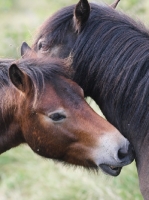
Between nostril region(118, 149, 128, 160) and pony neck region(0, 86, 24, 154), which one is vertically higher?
nostril region(118, 149, 128, 160)

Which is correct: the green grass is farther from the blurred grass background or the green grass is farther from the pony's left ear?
the pony's left ear

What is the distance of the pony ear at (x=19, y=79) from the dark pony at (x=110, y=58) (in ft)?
1.53

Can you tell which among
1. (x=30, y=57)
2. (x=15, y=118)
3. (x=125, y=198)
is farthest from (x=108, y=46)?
(x=125, y=198)

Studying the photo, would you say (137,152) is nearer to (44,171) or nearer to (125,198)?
(125,198)

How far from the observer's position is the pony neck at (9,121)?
16.4ft

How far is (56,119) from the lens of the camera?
4809mm

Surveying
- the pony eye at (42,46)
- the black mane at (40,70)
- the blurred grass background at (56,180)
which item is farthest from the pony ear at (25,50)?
the blurred grass background at (56,180)

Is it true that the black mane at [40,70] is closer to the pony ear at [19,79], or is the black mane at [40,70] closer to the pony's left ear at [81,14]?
the pony ear at [19,79]

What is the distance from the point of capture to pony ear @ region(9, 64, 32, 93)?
474 centimetres

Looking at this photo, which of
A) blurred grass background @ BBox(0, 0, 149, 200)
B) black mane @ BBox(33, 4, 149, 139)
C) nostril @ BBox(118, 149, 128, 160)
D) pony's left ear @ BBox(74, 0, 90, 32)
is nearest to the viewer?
nostril @ BBox(118, 149, 128, 160)

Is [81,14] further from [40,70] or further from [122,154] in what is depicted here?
[122,154]

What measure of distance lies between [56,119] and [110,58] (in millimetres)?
697

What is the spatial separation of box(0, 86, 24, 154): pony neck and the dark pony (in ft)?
1.78

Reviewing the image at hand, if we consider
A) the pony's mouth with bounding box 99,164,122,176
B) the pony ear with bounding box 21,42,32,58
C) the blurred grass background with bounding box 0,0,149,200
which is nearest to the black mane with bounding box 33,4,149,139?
the pony ear with bounding box 21,42,32,58
